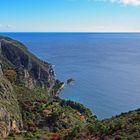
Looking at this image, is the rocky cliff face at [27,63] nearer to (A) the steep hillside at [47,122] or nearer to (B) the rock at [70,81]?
(B) the rock at [70,81]

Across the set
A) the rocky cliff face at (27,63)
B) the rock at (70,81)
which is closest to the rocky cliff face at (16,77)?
the rocky cliff face at (27,63)

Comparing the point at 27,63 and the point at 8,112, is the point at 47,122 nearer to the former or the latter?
the point at 8,112

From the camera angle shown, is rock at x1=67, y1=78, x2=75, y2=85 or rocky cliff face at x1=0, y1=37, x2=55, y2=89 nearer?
rocky cliff face at x1=0, y1=37, x2=55, y2=89

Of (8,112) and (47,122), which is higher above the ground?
(8,112)

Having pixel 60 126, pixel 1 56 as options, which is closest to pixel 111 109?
pixel 60 126

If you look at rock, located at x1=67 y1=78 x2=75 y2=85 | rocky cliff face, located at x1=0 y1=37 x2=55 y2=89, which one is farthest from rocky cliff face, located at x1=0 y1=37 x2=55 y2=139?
rock, located at x1=67 y1=78 x2=75 y2=85

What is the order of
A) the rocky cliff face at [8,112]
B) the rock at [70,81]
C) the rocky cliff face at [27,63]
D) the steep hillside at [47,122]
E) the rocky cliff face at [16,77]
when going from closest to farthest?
the steep hillside at [47,122] < the rocky cliff face at [8,112] < the rocky cliff face at [16,77] < the rocky cliff face at [27,63] < the rock at [70,81]

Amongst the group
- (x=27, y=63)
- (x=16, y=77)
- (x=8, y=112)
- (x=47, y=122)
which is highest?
(x=8, y=112)

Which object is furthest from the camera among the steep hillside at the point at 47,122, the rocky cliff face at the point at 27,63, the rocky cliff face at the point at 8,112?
the rocky cliff face at the point at 27,63

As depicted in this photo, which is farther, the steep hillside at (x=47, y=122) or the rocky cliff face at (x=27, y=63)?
the rocky cliff face at (x=27, y=63)

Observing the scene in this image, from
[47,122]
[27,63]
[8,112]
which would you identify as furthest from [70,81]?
[8,112]

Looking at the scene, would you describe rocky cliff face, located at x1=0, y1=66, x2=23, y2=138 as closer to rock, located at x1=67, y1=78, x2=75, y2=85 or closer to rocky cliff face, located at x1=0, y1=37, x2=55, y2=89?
rocky cliff face, located at x1=0, y1=37, x2=55, y2=89
